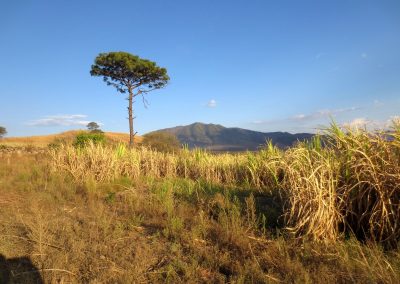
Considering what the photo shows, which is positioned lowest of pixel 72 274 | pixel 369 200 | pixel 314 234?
pixel 72 274

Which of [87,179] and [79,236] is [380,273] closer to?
[79,236]

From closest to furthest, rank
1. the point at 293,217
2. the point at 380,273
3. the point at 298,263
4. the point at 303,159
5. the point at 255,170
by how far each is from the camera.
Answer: the point at 380,273
the point at 298,263
the point at 293,217
the point at 303,159
the point at 255,170

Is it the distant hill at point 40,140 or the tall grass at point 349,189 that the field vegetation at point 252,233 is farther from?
the distant hill at point 40,140

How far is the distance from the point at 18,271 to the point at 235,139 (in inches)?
4176

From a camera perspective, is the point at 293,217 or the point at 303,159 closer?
the point at 293,217

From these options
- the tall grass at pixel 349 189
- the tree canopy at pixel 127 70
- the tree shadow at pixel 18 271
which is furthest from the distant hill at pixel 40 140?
the tall grass at pixel 349 189

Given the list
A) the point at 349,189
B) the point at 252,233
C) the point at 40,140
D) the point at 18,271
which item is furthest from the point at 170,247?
→ the point at 40,140

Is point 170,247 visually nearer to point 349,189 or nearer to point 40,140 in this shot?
point 349,189

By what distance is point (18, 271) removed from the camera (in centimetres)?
348

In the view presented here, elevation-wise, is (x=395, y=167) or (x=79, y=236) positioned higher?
(x=395, y=167)

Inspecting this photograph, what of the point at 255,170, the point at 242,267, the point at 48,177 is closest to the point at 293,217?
the point at 242,267

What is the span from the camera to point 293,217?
4.14 metres

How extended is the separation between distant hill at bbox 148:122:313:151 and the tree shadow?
466 cm

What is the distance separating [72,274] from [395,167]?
3.74 metres
